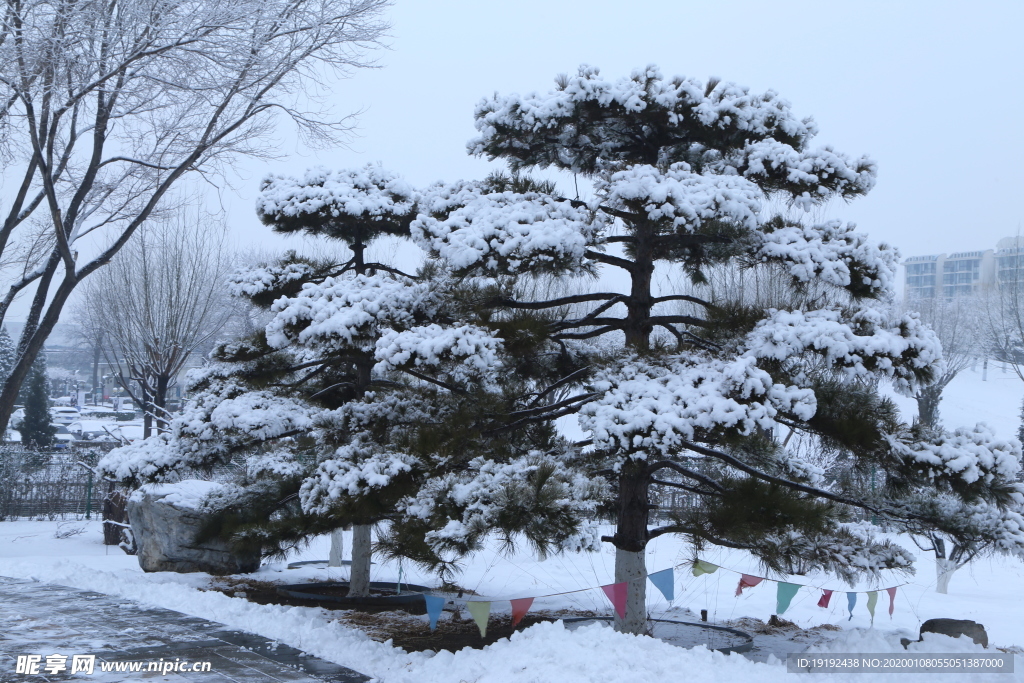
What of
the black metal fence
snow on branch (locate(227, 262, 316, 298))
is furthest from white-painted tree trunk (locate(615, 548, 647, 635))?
the black metal fence

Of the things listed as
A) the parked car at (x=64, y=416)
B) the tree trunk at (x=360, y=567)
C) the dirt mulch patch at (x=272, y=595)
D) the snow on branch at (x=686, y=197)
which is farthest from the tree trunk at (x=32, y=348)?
the parked car at (x=64, y=416)

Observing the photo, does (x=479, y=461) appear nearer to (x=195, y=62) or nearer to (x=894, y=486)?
(x=894, y=486)

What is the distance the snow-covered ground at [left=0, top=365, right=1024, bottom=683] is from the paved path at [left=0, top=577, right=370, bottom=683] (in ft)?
0.91

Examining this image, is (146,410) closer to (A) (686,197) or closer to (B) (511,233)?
(B) (511,233)

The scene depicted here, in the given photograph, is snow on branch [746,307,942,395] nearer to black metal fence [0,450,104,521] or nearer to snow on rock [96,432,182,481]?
snow on rock [96,432,182,481]

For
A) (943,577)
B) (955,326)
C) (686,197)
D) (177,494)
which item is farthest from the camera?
(955,326)

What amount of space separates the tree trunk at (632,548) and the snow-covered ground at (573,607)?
1.27 ft

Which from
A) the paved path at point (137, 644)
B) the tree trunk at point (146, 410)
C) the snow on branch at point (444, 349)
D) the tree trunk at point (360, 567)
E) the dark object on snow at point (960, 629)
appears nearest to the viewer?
the paved path at point (137, 644)

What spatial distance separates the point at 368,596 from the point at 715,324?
539 cm

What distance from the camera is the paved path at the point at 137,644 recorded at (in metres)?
5.89

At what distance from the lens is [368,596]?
9.36 meters

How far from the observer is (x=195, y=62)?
8984 mm

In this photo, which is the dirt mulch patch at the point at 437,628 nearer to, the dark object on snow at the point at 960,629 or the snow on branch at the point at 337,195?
the dark object on snow at the point at 960,629

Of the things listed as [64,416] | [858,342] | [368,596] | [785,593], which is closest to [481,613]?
[785,593]
